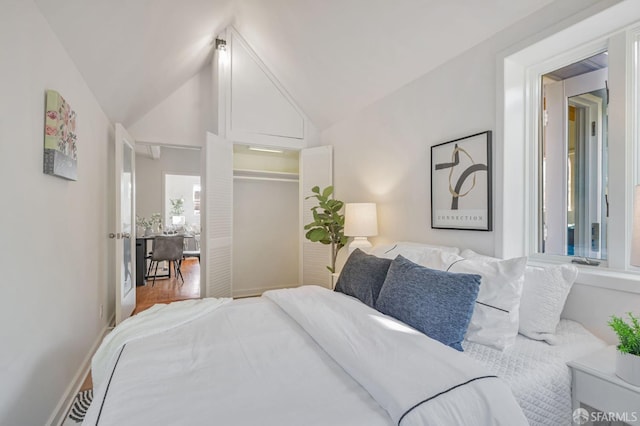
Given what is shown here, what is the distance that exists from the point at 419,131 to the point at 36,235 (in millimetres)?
2655

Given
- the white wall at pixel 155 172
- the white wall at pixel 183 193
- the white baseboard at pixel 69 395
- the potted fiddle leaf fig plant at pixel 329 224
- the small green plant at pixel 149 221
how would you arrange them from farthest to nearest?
1. the white wall at pixel 183 193
2. the white wall at pixel 155 172
3. the small green plant at pixel 149 221
4. the potted fiddle leaf fig plant at pixel 329 224
5. the white baseboard at pixel 69 395

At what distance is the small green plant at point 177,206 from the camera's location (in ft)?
26.2

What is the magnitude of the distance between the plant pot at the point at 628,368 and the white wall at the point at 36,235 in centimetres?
240

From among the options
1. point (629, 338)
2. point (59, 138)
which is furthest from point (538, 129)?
point (59, 138)

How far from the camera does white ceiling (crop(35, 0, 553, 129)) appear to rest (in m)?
2.01

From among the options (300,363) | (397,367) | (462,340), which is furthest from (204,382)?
(462,340)

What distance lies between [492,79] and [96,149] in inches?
125

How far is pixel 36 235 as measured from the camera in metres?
1.57

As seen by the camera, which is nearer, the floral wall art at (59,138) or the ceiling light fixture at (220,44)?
the floral wall art at (59,138)

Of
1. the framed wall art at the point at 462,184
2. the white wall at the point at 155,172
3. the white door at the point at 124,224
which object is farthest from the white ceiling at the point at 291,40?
the white wall at the point at 155,172

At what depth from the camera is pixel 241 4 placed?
3443 mm

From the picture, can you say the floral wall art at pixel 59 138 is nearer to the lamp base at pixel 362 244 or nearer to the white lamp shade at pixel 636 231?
the lamp base at pixel 362 244

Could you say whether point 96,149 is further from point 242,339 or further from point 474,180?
point 474,180

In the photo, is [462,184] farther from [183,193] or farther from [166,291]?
[183,193]
